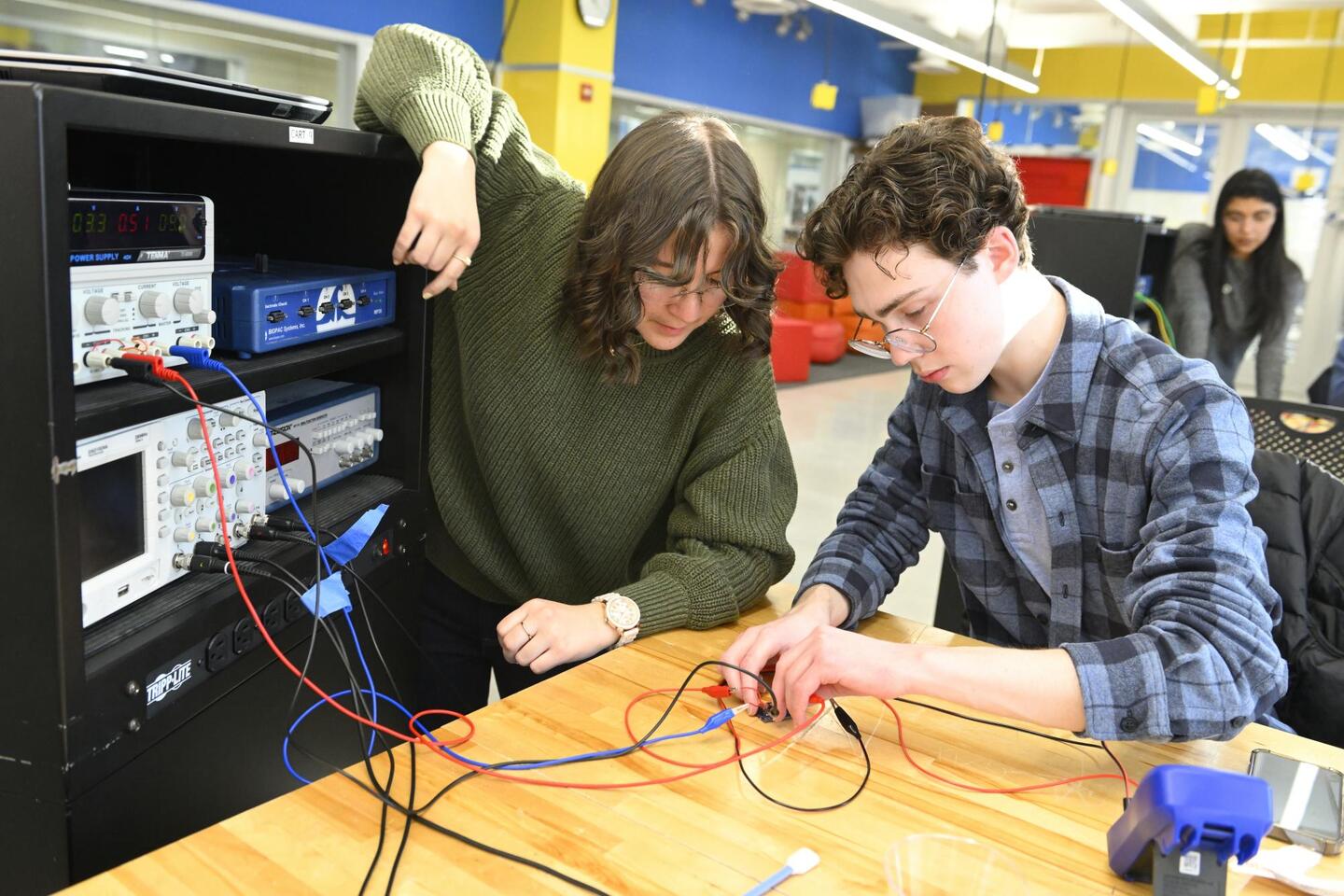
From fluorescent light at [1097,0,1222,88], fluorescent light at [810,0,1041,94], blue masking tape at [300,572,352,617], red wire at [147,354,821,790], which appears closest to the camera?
red wire at [147,354,821,790]

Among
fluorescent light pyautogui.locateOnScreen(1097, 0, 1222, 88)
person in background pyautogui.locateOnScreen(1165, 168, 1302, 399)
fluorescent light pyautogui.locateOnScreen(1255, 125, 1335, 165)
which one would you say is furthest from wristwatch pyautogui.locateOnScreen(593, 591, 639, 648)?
fluorescent light pyautogui.locateOnScreen(1255, 125, 1335, 165)

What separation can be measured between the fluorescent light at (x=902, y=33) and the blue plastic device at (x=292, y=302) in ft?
13.6

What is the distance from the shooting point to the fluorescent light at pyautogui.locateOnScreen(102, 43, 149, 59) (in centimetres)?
454

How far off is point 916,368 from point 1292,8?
908cm

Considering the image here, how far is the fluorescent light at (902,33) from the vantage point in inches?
205

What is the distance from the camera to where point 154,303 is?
90 cm

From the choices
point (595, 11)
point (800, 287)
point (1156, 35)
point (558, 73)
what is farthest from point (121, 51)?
point (800, 287)

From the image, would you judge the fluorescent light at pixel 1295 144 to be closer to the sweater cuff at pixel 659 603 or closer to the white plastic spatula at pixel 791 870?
the sweater cuff at pixel 659 603

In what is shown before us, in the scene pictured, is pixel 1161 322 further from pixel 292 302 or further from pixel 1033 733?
pixel 292 302

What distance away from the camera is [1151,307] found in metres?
3.19

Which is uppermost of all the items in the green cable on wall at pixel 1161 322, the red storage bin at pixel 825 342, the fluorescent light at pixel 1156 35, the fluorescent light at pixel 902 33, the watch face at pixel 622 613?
the fluorescent light at pixel 1156 35

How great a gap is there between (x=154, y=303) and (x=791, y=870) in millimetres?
714

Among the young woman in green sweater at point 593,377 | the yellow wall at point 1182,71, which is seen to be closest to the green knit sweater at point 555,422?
the young woman in green sweater at point 593,377

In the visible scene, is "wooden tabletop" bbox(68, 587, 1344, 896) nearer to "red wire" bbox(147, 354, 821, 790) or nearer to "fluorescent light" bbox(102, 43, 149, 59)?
"red wire" bbox(147, 354, 821, 790)
